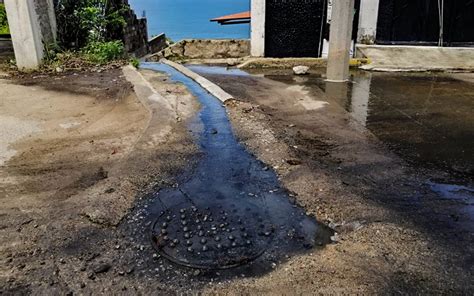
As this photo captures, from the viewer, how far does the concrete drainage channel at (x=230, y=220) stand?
2955 millimetres

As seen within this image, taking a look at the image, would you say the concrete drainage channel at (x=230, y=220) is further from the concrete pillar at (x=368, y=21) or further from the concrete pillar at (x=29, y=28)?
the concrete pillar at (x=368, y=21)

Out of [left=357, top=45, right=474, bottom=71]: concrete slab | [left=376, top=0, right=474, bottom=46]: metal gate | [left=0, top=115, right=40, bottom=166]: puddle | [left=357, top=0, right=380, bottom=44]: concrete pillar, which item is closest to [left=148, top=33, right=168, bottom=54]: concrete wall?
[left=357, top=0, right=380, bottom=44]: concrete pillar

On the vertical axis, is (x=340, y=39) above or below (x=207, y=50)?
above

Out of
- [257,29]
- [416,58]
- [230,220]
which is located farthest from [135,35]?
[230,220]

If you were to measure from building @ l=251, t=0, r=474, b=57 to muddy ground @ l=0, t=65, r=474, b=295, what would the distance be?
628 centimetres

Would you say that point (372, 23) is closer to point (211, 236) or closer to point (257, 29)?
point (257, 29)

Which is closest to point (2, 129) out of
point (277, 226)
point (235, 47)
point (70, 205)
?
point (70, 205)

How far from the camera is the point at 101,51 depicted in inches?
414

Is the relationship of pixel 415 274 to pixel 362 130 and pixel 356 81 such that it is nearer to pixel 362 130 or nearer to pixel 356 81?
pixel 362 130

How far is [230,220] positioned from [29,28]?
7.95 metres

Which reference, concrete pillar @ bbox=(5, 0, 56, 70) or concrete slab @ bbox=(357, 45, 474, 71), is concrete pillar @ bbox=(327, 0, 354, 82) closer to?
concrete slab @ bbox=(357, 45, 474, 71)

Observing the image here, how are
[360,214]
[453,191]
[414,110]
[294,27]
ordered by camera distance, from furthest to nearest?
1. [294,27]
2. [414,110]
3. [453,191]
4. [360,214]

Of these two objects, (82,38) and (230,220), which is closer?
(230,220)

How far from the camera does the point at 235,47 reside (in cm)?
1317
